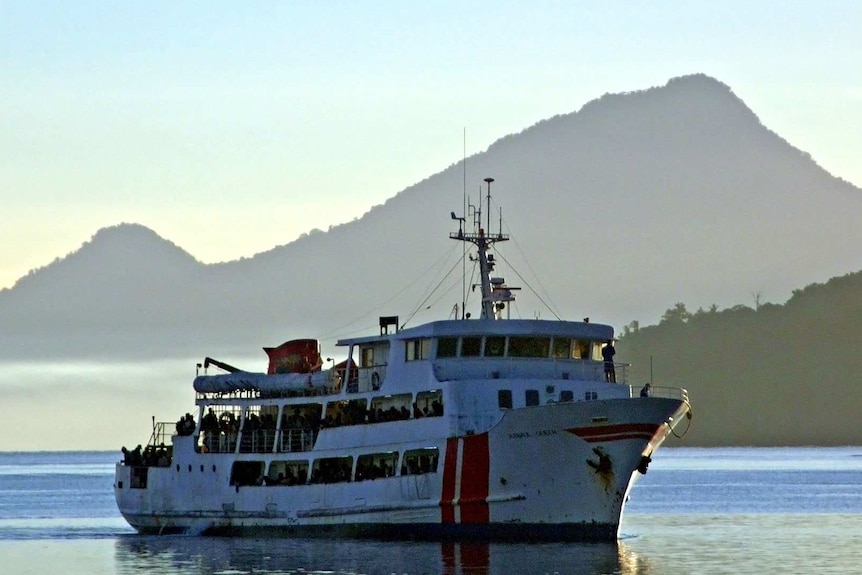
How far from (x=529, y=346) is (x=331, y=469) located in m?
7.84

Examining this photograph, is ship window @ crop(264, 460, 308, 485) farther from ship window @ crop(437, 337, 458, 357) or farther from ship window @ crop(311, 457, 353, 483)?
ship window @ crop(437, 337, 458, 357)

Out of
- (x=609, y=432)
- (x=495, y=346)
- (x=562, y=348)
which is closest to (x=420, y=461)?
(x=495, y=346)

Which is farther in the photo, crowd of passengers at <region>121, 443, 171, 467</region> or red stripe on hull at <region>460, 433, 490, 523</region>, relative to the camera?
crowd of passengers at <region>121, 443, 171, 467</region>

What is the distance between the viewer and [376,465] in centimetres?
5194

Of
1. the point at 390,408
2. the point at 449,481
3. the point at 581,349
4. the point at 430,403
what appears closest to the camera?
the point at 449,481

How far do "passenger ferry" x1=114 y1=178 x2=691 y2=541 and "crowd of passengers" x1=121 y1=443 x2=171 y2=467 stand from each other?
12.3 inches

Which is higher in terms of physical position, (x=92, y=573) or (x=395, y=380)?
(x=395, y=380)

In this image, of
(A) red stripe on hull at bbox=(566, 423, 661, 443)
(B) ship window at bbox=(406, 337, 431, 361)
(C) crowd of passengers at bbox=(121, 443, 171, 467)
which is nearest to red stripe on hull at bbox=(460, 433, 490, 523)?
(A) red stripe on hull at bbox=(566, 423, 661, 443)

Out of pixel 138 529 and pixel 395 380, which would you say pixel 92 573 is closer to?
pixel 395 380

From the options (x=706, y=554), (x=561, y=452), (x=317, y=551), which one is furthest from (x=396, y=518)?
(x=706, y=554)

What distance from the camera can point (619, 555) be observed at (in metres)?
46.4

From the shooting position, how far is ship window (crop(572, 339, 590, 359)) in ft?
171

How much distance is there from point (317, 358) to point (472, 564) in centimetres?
1645

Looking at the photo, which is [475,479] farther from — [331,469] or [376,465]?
[331,469]
